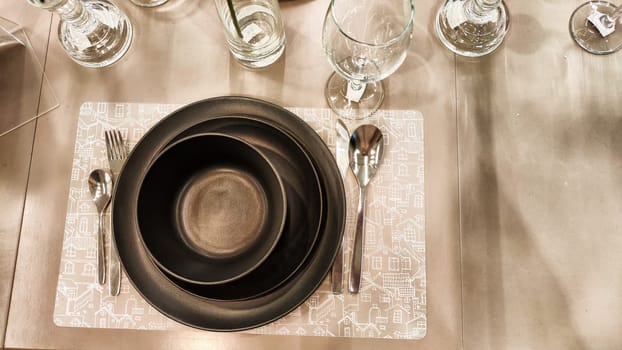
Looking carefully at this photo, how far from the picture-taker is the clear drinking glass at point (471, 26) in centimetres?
72

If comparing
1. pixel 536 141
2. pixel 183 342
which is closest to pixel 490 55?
pixel 536 141

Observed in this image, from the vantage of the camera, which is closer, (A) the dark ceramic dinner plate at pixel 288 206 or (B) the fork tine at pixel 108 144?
(A) the dark ceramic dinner plate at pixel 288 206

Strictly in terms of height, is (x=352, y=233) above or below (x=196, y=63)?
below

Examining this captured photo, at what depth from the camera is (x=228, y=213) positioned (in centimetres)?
64

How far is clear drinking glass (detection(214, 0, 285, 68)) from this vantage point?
69 cm

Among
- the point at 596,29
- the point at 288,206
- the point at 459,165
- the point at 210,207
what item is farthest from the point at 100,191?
the point at 596,29

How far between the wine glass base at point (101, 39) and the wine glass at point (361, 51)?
0.34m

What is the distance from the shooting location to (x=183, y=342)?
65 centimetres

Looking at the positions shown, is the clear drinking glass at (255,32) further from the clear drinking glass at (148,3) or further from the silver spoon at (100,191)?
the silver spoon at (100,191)

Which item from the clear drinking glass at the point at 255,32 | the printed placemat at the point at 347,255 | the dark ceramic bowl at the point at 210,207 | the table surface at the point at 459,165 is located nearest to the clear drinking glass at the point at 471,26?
the table surface at the point at 459,165

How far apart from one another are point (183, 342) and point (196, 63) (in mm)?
425

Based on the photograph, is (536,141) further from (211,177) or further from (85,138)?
(85,138)

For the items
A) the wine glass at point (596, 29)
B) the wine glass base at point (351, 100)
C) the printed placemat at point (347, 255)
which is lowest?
the printed placemat at point (347, 255)

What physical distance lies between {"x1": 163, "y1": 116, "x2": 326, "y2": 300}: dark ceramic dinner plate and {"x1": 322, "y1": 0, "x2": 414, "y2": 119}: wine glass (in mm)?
136
